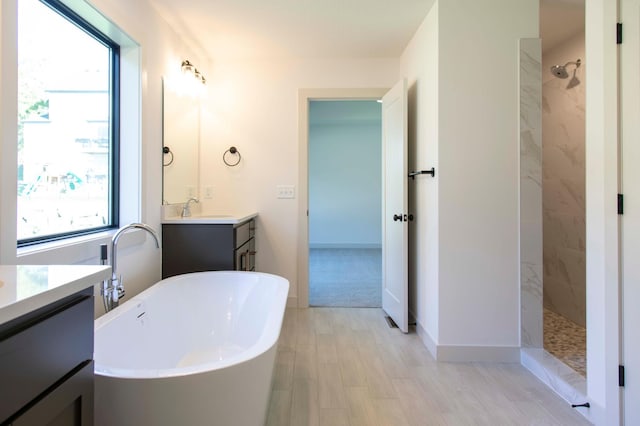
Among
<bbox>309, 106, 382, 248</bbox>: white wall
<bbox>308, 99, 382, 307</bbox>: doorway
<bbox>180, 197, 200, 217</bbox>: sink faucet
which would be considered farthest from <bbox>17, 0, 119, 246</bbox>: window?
<bbox>309, 106, 382, 248</bbox>: white wall

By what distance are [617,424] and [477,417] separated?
54 centimetres

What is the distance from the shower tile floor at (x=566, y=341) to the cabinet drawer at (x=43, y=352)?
7.78 feet

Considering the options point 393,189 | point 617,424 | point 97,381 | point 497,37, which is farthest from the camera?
point 393,189

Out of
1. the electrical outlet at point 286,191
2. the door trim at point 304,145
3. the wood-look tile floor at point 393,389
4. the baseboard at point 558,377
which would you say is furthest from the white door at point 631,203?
the electrical outlet at point 286,191

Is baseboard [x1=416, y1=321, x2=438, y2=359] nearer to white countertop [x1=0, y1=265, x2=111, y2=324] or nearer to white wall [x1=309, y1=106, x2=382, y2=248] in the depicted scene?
white countertop [x1=0, y1=265, x2=111, y2=324]

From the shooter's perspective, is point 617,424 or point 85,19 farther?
point 85,19

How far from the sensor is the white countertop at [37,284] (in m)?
0.61

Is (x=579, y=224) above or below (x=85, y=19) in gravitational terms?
below

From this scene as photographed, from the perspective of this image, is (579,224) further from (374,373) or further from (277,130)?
(277,130)

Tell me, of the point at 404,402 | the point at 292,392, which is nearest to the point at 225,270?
→ the point at 292,392

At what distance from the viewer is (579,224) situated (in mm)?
2705

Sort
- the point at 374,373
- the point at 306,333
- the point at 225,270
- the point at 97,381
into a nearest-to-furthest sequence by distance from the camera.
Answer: the point at 97,381
the point at 374,373
the point at 225,270
the point at 306,333

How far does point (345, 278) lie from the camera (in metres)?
4.43

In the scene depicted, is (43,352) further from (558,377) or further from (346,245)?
(346,245)
